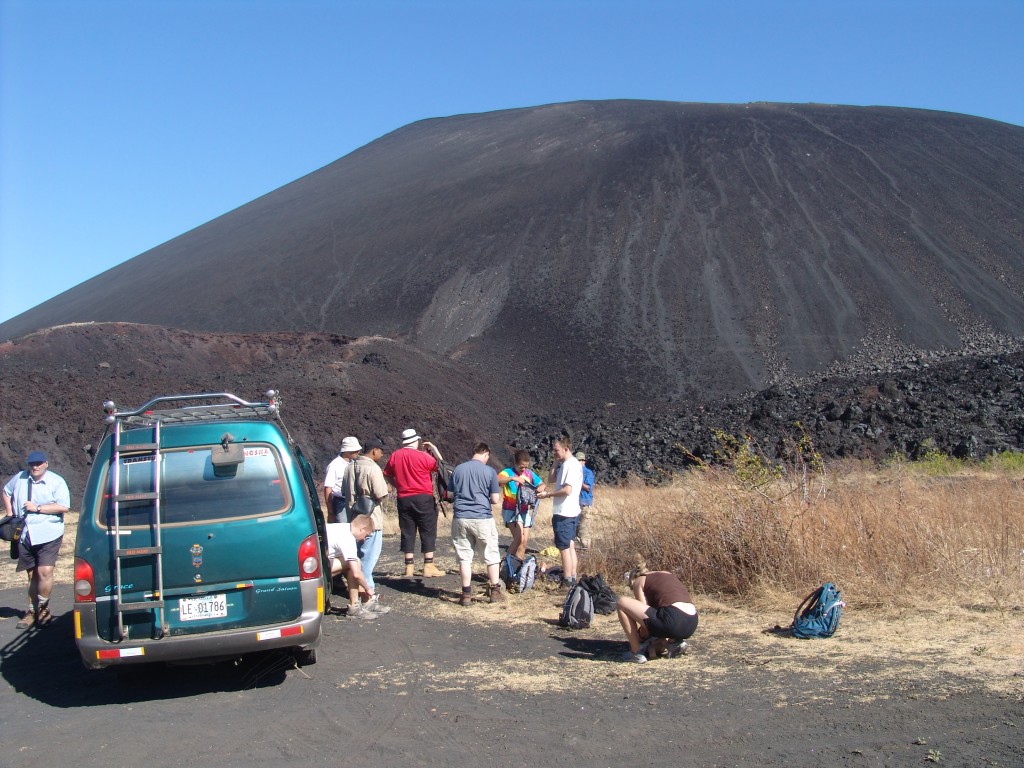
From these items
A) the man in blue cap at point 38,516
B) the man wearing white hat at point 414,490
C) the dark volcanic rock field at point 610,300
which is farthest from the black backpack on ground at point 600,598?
the dark volcanic rock field at point 610,300

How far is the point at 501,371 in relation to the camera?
4412 centimetres

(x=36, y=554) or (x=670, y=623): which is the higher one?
(x=36, y=554)

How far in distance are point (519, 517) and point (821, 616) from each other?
367cm

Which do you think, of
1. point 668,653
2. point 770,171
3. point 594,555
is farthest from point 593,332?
point 668,653

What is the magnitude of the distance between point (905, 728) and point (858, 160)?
64781 millimetres

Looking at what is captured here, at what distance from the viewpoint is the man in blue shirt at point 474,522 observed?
891 cm

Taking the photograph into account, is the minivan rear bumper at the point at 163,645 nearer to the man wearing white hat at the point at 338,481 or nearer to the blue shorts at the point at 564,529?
the man wearing white hat at the point at 338,481

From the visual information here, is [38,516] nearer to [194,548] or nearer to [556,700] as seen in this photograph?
[194,548]

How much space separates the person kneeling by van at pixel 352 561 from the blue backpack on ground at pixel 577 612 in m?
1.86

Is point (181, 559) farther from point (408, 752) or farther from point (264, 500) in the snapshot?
point (408, 752)

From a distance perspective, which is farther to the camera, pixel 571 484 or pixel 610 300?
pixel 610 300

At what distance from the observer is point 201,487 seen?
20.3ft

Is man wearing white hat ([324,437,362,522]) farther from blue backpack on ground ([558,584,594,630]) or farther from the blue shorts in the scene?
blue backpack on ground ([558,584,594,630])

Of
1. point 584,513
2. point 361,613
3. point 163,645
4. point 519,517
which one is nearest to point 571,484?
point 519,517
